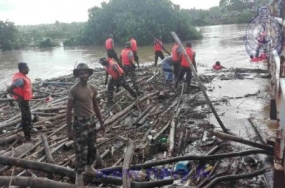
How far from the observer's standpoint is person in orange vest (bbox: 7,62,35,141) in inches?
275

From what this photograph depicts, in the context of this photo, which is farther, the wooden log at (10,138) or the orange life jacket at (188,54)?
the orange life jacket at (188,54)

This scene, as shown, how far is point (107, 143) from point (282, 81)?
4.02m

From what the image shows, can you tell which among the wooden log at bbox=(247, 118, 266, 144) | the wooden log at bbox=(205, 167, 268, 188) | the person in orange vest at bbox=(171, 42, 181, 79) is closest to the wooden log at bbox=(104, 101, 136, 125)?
the person in orange vest at bbox=(171, 42, 181, 79)

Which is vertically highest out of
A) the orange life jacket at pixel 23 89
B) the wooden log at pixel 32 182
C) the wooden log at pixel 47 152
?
the orange life jacket at pixel 23 89

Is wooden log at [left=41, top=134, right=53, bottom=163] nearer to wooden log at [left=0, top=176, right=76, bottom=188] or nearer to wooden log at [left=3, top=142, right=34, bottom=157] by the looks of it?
wooden log at [left=3, top=142, right=34, bottom=157]

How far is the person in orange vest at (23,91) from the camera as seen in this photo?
22.9 ft

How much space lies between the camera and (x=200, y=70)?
1634cm

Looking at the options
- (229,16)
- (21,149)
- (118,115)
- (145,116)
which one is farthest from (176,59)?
(229,16)

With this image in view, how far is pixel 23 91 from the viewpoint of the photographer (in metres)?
7.11

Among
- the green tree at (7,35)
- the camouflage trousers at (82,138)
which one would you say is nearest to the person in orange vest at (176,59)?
the camouflage trousers at (82,138)

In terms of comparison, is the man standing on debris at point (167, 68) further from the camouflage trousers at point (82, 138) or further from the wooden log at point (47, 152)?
the camouflage trousers at point (82, 138)

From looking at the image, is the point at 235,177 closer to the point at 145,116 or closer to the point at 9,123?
the point at 145,116

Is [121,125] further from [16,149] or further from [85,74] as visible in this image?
[85,74]

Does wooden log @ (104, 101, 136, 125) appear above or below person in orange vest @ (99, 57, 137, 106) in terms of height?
below
